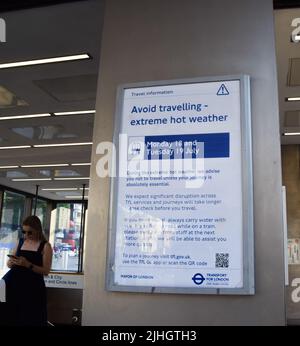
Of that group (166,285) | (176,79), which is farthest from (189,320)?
(176,79)

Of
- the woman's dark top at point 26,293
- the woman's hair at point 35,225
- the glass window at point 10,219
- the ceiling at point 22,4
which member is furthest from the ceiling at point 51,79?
the glass window at point 10,219

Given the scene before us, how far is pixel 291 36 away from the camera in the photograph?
328 cm

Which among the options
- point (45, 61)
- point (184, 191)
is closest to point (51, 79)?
point (45, 61)

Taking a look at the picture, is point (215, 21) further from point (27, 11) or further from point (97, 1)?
point (27, 11)

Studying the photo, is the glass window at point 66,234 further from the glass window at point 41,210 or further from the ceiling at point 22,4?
the ceiling at point 22,4

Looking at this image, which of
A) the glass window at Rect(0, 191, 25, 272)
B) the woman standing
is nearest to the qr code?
the woman standing

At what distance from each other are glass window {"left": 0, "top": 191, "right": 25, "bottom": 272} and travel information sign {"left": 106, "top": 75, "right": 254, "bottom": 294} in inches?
407

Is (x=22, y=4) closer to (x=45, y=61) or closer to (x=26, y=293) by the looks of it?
(x=45, y=61)

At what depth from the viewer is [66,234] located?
510 inches

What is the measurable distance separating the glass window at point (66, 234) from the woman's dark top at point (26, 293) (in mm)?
9297

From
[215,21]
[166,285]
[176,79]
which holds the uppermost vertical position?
[215,21]

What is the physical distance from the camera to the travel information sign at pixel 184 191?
5.36 feet

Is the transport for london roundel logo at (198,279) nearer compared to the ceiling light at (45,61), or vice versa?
the transport for london roundel logo at (198,279)
